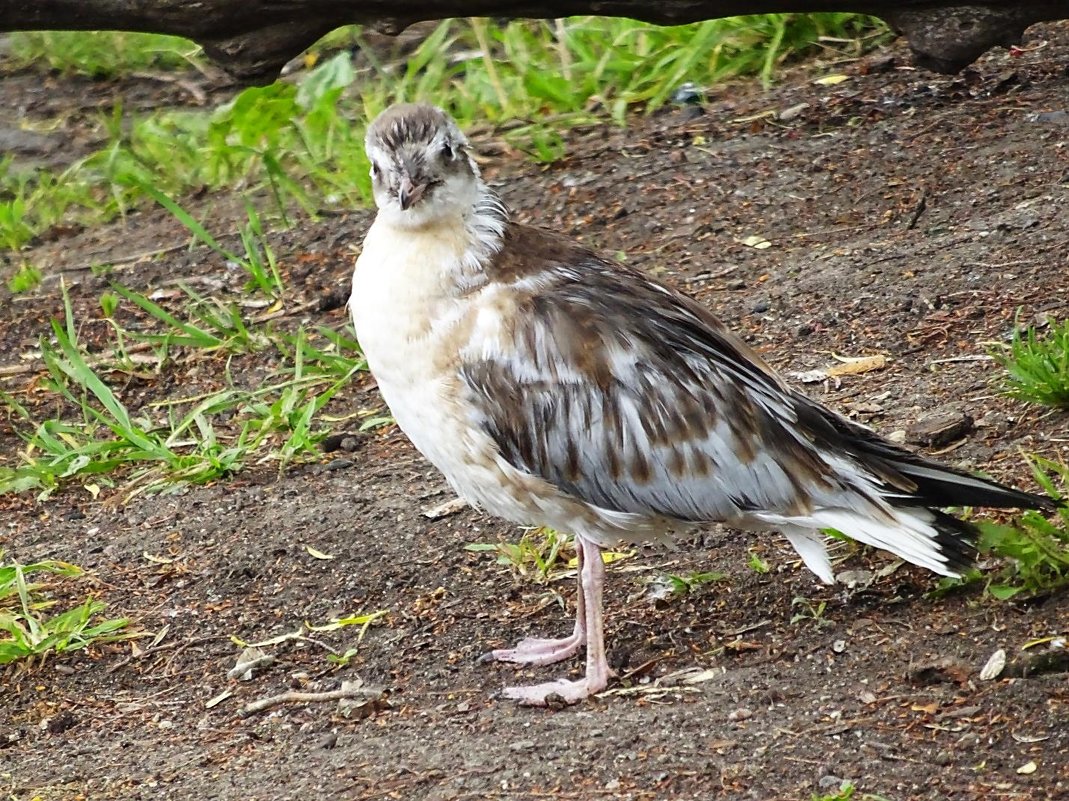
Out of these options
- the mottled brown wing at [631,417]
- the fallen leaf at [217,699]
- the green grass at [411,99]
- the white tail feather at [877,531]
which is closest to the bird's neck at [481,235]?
the mottled brown wing at [631,417]

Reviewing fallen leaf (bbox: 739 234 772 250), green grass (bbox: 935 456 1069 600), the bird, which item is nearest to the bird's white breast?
the bird

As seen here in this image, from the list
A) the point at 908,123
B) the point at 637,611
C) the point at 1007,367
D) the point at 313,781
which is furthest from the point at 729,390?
the point at 908,123

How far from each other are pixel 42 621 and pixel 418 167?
2.23m

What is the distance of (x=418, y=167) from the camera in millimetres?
5207

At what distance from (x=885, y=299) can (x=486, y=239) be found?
2341 millimetres

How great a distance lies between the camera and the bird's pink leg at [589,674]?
5020 millimetres

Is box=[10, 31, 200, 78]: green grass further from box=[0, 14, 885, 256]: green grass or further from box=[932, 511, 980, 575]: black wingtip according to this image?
box=[932, 511, 980, 575]: black wingtip

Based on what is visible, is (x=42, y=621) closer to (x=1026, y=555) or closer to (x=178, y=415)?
(x=178, y=415)

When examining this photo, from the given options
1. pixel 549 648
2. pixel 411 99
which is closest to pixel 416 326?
pixel 549 648

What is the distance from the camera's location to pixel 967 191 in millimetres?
7621

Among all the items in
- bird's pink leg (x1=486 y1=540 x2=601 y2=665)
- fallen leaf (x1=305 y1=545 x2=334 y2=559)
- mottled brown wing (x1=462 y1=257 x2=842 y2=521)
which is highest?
mottled brown wing (x1=462 y1=257 x2=842 y2=521)

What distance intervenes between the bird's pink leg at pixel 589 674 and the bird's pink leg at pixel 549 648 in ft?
0.37

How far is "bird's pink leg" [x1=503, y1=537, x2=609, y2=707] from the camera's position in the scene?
5020mm

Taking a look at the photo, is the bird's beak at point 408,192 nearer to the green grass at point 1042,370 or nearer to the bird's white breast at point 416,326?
the bird's white breast at point 416,326
